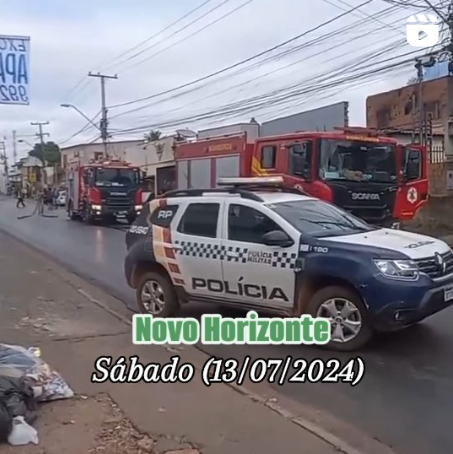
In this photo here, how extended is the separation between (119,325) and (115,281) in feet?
13.0

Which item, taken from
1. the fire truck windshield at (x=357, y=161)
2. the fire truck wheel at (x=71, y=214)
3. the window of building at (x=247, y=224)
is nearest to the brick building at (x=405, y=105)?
the fire truck wheel at (x=71, y=214)

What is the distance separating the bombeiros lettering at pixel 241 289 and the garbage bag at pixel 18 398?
3.03 m

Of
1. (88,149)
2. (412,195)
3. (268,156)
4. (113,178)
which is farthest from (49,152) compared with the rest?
(412,195)

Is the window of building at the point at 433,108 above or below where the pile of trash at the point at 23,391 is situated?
above

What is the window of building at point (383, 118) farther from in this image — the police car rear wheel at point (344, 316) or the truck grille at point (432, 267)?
the police car rear wheel at point (344, 316)

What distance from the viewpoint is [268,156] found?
1555 cm

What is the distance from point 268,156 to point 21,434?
11669 mm

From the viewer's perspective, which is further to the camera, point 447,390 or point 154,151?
point 154,151

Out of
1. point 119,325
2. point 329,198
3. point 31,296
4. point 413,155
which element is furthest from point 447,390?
point 413,155

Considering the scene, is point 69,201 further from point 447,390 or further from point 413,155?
point 447,390

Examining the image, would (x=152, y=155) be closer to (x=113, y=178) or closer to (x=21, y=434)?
(x=113, y=178)

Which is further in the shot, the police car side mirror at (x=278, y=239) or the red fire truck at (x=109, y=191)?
the red fire truck at (x=109, y=191)

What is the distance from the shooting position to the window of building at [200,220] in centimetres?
807

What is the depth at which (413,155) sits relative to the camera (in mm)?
15602
